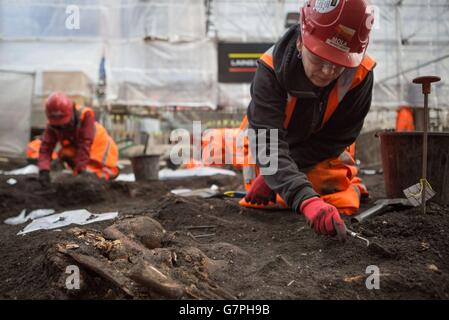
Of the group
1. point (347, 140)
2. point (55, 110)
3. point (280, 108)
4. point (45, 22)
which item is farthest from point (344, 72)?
point (45, 22)

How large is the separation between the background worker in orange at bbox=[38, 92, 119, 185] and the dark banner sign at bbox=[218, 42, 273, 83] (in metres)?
3.58

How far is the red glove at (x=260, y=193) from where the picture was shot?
9.75ft

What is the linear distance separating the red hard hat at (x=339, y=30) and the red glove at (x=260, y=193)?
1156 millimetres

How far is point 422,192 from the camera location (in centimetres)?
231

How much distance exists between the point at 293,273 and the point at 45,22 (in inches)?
360

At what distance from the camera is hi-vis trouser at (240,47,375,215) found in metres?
2.52

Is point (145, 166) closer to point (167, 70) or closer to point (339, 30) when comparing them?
point (339, 30)

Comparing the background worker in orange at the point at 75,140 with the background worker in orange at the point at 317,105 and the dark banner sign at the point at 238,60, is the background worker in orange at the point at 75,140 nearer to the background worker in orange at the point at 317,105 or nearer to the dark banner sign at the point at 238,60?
the background worker in orange at the point at 317,105

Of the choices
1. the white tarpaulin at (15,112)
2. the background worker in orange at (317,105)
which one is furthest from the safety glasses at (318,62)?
the white tarpaulin at (15,112)

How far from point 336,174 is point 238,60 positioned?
20.2 feet

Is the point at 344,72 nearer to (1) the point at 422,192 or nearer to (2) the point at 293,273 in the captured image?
(1) the point at 422,192

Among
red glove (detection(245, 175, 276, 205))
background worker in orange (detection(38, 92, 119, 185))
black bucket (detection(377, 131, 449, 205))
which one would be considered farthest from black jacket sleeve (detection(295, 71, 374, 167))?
background worker in orange (detection(38, 92, 119, 185))

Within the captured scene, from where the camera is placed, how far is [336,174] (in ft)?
10.0

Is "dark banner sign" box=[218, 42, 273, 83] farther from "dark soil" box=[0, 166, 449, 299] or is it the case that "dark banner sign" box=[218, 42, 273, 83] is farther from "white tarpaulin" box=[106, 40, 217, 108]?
"dark soil" box=[0, 166, 449, 299]
